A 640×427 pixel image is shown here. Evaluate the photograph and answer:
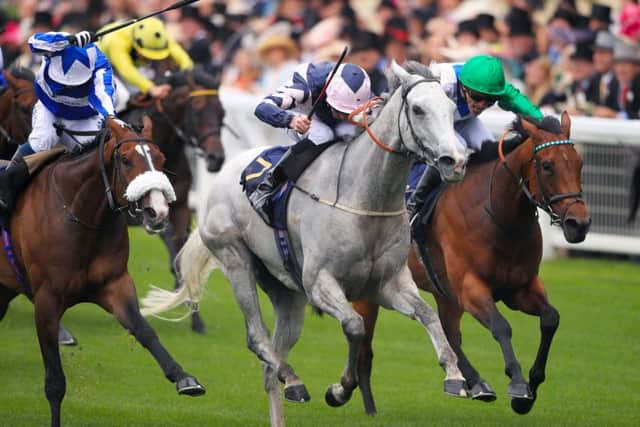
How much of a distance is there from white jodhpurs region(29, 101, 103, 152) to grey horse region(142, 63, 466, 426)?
1324 millimetres

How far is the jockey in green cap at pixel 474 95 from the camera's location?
8.95m

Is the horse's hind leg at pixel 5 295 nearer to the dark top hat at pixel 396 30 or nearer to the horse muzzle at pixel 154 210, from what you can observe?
the horse muzzle at pixel 154 210

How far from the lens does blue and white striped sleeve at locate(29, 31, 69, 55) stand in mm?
9078

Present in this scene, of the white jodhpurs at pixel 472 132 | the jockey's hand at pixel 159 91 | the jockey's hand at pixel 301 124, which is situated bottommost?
the jockey's hand at pixel 159 91

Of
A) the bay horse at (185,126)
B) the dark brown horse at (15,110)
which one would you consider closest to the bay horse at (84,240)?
the dark brown horse at (15,110)

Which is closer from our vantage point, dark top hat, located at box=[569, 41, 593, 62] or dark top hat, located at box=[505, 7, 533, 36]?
dark top hat, located at box=[569, 41, 593, 62]

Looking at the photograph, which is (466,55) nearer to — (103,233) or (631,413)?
(631,413)

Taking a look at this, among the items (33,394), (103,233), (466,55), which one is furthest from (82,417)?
(466,55)

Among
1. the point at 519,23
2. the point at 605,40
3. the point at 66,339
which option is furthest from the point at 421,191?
the point at 519,23

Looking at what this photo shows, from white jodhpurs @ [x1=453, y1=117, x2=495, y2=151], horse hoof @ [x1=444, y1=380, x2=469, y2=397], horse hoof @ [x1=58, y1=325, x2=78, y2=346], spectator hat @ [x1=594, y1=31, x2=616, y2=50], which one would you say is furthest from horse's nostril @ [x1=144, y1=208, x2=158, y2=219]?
spectator hat @ [x1=594, y1=31, x2=616, y2=50]

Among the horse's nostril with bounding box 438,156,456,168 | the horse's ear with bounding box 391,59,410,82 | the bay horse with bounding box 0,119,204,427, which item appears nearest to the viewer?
the horse's nostril with bounding box 438,156,456,168

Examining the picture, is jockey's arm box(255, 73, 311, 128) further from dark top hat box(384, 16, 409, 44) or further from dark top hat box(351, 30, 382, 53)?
dark top hat box(384, 16, 409, 44)

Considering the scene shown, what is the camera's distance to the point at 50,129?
370 inches

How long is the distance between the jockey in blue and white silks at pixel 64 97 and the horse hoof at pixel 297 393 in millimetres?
1952
